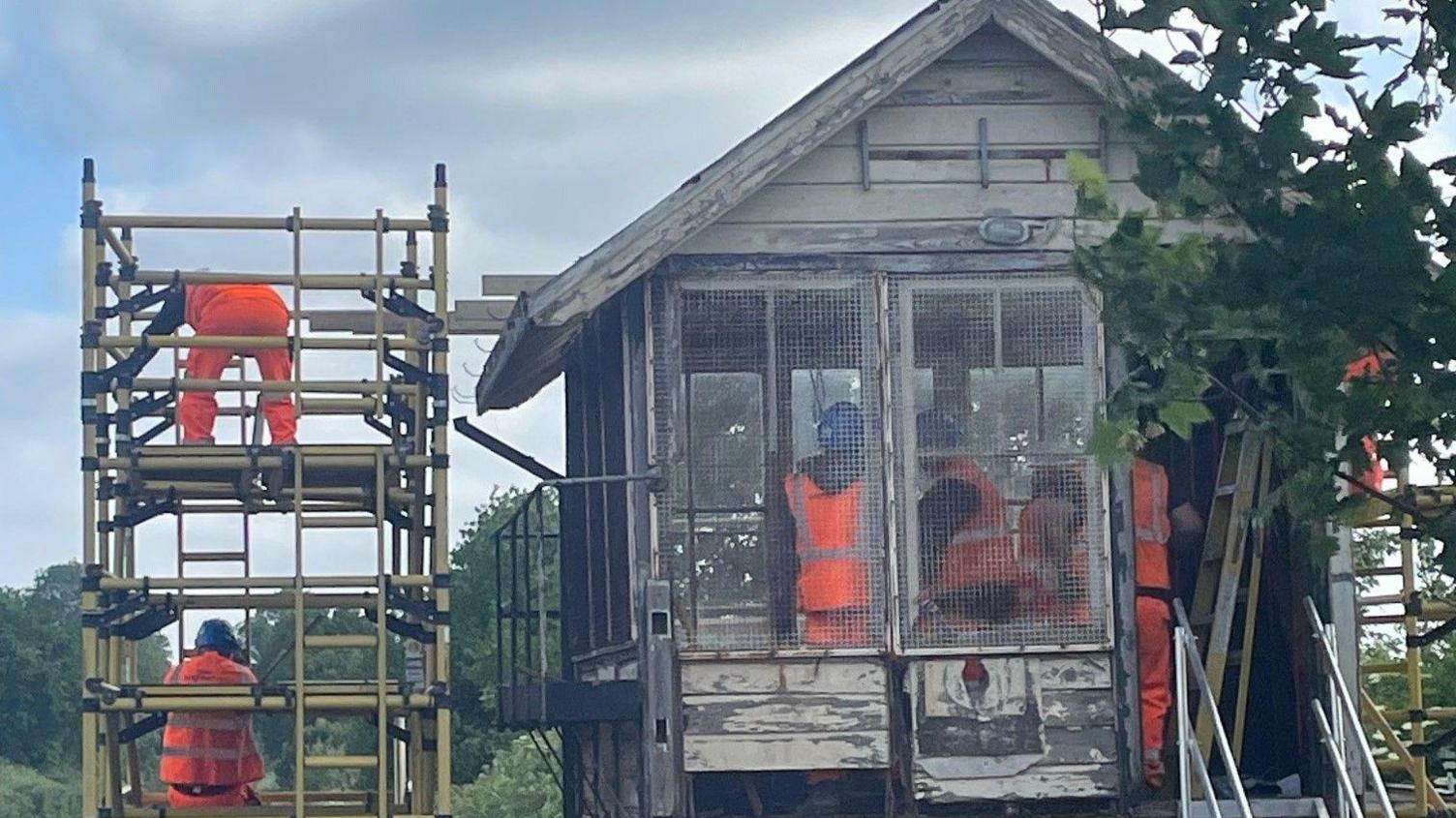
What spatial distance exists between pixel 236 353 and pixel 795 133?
12.7ft

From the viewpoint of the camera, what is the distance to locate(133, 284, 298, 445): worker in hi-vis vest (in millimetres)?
15172

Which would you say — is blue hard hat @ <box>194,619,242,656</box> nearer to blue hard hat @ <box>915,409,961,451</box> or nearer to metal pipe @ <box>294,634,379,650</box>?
metal pipe @ <box>294,634,379,650</box>

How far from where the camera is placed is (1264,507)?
902 centimetres

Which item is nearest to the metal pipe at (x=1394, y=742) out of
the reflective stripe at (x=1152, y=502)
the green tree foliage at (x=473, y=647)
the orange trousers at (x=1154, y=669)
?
the orange trousers at (x=1154, y=669)

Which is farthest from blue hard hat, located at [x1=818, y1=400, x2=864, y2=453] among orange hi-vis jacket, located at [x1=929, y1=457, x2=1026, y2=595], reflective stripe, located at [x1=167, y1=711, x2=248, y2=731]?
reflective stripe, located at [x1=167, y1=711, x2=248, y2=731]

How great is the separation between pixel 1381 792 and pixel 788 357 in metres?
4.14

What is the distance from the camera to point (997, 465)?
14289 mm

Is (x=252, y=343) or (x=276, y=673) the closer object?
(x=252, y=343)

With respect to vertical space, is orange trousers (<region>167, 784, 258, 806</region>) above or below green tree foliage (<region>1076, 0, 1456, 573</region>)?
below

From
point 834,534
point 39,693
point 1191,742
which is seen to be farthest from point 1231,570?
point 39,693

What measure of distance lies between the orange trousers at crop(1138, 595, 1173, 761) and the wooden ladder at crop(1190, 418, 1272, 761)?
26 centimetres

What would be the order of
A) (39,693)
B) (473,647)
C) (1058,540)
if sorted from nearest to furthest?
1. (1058,540)
2. (473,647)
3. (39,693)

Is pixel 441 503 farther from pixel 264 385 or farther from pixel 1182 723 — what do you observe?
pixel 1182 723

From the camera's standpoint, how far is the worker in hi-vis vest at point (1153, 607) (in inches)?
563
